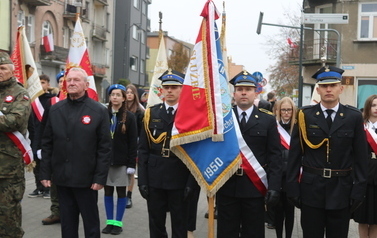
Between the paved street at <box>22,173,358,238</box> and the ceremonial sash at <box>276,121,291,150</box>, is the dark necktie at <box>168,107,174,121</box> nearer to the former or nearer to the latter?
the ceremonial sash at <box>276,121,291,150</box>

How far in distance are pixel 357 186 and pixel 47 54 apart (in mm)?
31392

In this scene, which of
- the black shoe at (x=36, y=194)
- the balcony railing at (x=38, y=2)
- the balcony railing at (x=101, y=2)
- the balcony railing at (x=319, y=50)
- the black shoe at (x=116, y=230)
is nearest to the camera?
the black shoe at (x=116, y=230)

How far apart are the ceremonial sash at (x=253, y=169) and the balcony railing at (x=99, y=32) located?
38.9 m

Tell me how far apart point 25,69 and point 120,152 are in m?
2.60

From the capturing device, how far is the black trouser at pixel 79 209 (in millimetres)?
5312

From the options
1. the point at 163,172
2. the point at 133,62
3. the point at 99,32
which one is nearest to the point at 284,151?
the point at 163,172

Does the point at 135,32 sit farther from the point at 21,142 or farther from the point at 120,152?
the point at 21,142

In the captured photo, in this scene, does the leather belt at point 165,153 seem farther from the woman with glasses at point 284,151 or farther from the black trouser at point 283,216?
the black trouser at point 283,216

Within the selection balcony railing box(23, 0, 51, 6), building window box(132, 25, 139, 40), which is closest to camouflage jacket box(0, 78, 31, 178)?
balcony railing box(23, 0, 51, 6)

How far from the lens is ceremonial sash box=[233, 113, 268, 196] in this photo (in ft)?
17.0

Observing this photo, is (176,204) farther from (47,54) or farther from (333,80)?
(47,54)

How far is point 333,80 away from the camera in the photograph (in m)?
4.80

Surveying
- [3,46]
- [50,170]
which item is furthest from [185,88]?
[3,46]

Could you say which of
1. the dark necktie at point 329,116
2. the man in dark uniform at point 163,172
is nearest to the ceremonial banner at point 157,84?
the man in dark uniform at point 163,172
